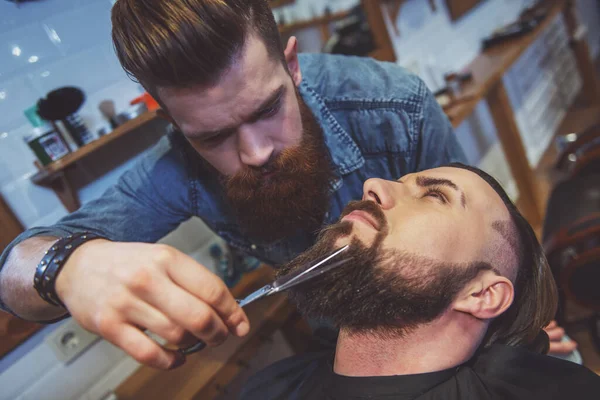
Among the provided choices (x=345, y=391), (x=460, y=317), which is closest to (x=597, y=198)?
(x=460, y=317)

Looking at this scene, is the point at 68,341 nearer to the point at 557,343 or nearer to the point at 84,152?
the point at 84,152

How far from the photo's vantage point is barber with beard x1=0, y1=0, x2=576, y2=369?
0.51 metres

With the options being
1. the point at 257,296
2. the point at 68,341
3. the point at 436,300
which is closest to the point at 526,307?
the point at 436,300

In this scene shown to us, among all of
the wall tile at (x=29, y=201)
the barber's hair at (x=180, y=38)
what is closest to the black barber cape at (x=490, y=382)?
the barber's hair at (x=180, y=38)

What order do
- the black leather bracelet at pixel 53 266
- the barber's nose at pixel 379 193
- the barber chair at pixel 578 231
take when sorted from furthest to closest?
the barber chair at pixel 578 231 → the barber's nose at pixel 379 193 → the black leather bracelet at pixel 53 266

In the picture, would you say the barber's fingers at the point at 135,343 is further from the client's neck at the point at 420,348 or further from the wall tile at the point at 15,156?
the wall tile at the point at 15,156

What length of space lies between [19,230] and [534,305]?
1.23 metres

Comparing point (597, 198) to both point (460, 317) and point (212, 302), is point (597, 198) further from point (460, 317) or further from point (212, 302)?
point (212, 302)

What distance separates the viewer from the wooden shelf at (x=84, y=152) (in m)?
1.17

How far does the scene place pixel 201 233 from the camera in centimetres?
154

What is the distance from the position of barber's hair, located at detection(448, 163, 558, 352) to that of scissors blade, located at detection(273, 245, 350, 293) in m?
0.43

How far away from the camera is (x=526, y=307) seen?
3.05ft

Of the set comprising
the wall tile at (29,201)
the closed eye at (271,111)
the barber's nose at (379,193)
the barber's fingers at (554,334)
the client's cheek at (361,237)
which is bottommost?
the barber's fingers at (554,334)

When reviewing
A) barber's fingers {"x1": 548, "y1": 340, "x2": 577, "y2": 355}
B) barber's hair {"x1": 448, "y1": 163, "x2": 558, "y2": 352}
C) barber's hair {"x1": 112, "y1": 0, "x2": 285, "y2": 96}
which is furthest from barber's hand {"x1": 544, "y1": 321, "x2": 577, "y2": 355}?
barber's hair {"x1": 112, "y1": 0, "x2": 285, "y2": 96}
